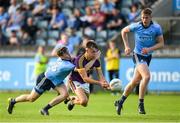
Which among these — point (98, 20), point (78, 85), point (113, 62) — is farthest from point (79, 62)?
point (98, 20)

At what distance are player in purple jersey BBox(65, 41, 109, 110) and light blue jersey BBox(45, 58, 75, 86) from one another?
24cm

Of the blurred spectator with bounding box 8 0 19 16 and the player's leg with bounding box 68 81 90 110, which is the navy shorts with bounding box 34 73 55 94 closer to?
the player's leg with bounding box 68 81 90 110

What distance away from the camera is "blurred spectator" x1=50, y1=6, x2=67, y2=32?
33.2m

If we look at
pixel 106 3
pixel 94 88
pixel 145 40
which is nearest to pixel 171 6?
pixel 106 3

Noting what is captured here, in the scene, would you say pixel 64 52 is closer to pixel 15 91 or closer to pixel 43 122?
pixel 43 122

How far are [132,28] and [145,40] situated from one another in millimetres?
445

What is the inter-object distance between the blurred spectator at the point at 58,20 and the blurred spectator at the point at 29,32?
0.95m

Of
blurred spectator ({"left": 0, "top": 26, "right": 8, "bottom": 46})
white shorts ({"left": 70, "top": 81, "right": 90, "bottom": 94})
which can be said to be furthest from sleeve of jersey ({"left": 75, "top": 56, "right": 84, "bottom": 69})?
blurred spectator ({"left": 0, "top": 26, "right": 8, "bottom": 46})

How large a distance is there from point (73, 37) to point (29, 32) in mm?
2469

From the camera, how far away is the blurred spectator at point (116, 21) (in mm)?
32312

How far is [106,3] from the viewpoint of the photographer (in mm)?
32812

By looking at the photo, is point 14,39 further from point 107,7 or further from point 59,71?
point 59,71

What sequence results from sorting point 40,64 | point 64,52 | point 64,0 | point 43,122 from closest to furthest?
1. point 43,122
2. point 64,52
3. point 40,64
4. point 64,0

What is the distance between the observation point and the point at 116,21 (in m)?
32.4
